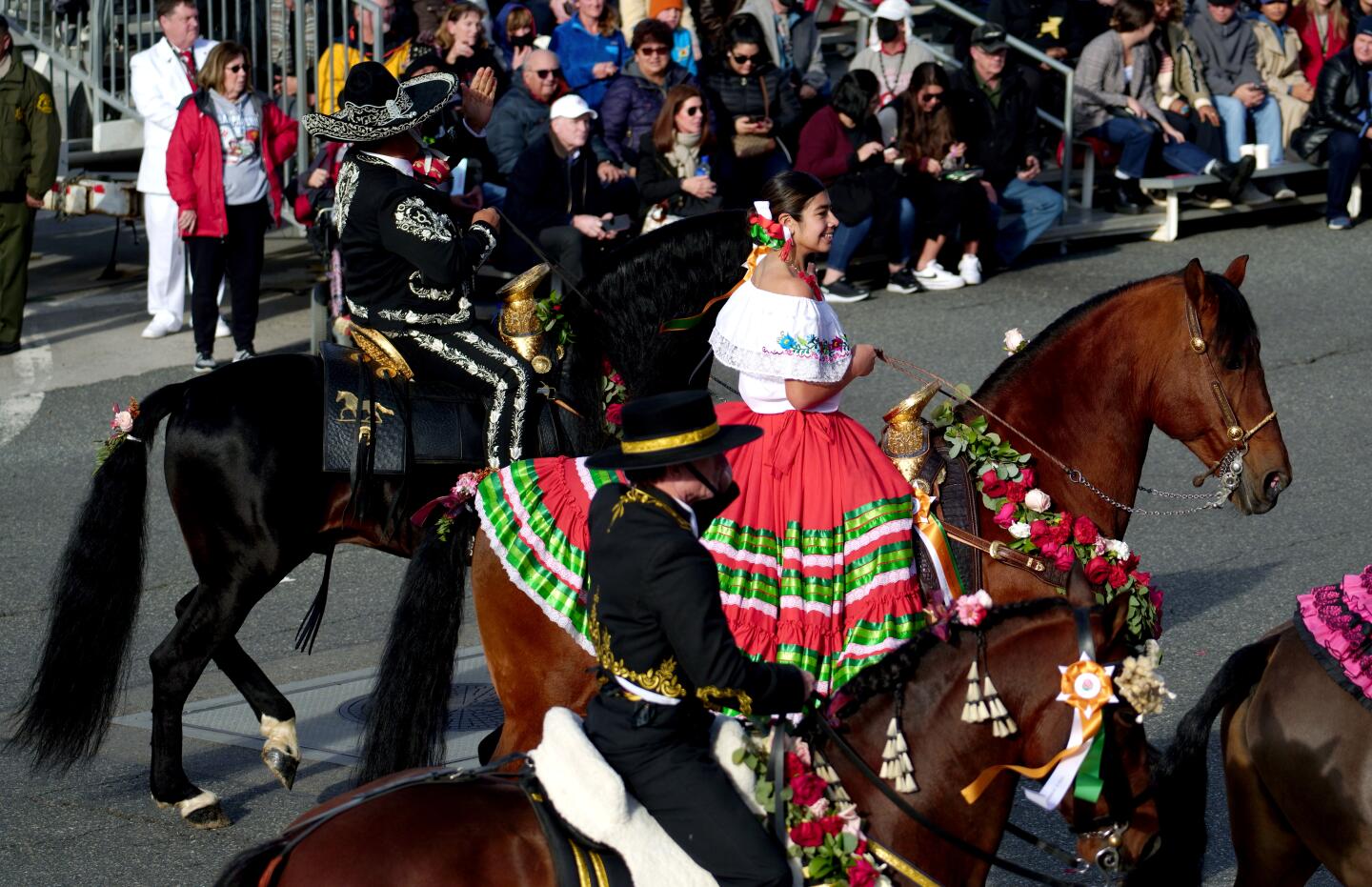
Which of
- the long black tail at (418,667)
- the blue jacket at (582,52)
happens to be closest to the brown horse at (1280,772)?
the long black tail at (418,667)

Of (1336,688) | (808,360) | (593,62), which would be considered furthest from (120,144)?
(1336,688)

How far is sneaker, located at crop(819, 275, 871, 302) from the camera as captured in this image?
14508mm

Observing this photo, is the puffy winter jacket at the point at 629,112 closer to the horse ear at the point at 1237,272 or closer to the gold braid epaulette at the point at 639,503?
the horse ear at the point at 1237,272

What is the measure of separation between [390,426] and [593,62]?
8.20m

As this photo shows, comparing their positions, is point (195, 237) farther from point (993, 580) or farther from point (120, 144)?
point (993, 580)

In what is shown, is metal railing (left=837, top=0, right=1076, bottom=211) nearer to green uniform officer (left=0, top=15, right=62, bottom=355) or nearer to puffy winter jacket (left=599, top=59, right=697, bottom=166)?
puffy winter jacket (left=599, top=59, right=697, bottom=166)

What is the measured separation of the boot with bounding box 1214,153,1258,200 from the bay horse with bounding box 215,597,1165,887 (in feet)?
44.3

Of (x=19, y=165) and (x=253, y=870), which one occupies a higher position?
(x=253, y=870)

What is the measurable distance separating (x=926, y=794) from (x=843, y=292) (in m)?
10.6

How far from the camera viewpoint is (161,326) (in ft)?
44.4

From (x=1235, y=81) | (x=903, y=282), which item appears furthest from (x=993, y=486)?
(x=1235, y=81)

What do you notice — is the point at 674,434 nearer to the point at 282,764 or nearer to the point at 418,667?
the point at 418,667

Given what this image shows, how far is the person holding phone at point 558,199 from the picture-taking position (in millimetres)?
12344

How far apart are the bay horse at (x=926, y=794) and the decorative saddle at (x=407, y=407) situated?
285 cm
